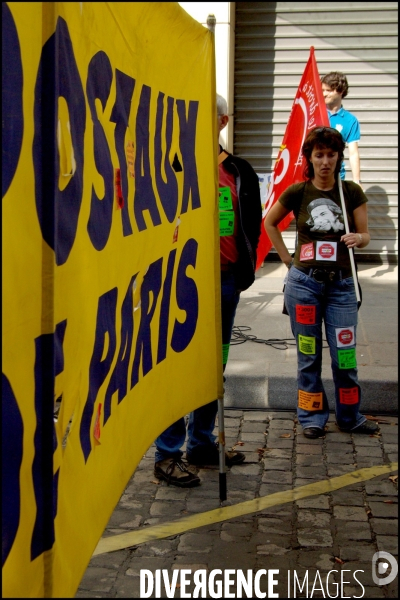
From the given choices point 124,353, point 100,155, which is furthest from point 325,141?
point 100,155

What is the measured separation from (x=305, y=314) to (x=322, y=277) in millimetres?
252

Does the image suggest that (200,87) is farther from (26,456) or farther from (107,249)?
(26,456)

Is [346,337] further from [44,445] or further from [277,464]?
[44,445]

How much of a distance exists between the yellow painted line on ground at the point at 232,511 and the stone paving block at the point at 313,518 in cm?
16

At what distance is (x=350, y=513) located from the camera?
400 centimetres

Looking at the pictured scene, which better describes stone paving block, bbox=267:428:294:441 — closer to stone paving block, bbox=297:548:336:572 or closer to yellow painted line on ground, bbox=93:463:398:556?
yellow painted line on ground, bbox=93:463:398:556

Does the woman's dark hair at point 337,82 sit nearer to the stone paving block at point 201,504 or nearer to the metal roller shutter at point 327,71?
the metal roller shutter at point 327,71

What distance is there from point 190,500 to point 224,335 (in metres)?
0.94

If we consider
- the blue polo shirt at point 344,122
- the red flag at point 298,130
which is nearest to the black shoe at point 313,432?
the red flag at point 298,130

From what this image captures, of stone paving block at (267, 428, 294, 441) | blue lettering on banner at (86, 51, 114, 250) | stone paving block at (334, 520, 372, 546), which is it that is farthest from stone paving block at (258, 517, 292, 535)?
blue lettering on banner at (86, 51, 114, 250)

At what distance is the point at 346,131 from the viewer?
8.10 metres

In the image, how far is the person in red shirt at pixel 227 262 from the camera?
437 cm

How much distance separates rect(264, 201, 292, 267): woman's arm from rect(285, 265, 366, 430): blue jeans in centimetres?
13

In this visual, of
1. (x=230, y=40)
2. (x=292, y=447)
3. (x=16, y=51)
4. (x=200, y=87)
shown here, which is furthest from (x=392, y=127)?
(x=16, y=51)
